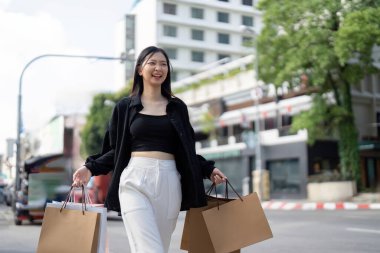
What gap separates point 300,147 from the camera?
3291 centimetres

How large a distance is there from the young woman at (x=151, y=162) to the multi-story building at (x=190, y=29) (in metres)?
57.8

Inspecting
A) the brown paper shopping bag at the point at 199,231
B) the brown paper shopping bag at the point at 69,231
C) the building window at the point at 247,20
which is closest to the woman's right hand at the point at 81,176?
the brown paper shopping bag at the point at 69,231

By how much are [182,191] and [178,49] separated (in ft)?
197

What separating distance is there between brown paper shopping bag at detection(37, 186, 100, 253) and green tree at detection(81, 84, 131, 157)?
4604 centimetres

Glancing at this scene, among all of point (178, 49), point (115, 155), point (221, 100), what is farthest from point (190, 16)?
point (115, 155)

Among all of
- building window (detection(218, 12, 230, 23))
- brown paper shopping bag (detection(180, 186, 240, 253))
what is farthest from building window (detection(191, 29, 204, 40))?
brown paper shopping bag (detection(180, 186, 240, 253))

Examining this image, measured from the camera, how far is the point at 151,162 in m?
3.35

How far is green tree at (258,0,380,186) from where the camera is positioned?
2350 centimetres

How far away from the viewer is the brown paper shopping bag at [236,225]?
3494 mm

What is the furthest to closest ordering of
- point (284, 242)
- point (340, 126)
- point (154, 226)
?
point (340, 126) → point (284, 242) → point (154, 226)

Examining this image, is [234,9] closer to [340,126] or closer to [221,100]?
[221,100]

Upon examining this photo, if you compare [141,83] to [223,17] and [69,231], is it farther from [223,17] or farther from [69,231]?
[223,17]

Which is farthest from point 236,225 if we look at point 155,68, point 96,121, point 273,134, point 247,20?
point 247,20

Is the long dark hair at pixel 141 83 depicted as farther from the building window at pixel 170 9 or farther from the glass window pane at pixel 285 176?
the building window at pixel 170 9
